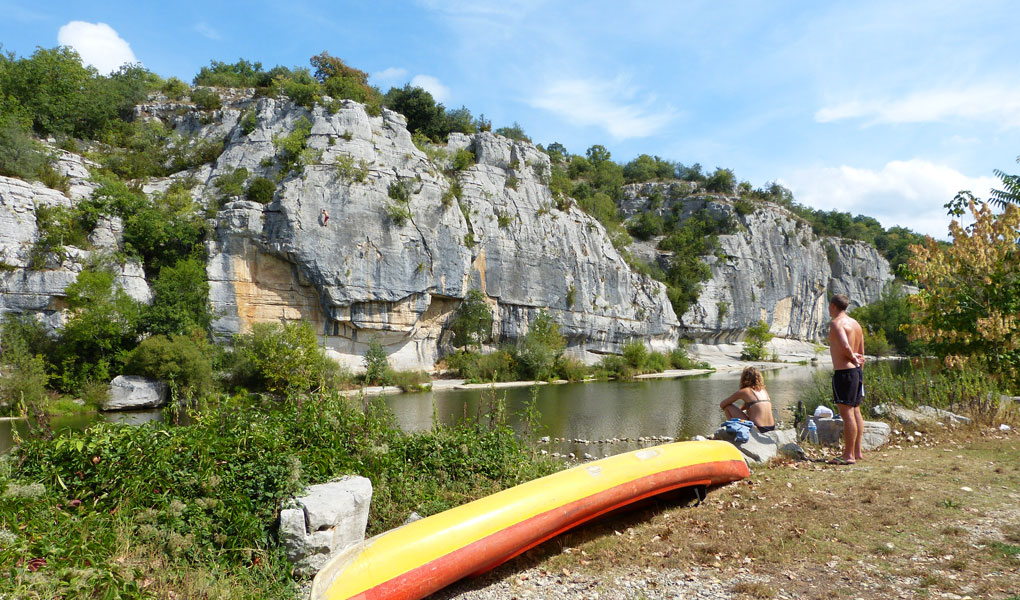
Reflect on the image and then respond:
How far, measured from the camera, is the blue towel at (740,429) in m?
6.49

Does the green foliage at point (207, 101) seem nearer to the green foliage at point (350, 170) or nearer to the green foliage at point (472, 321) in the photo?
the green foliage at point (350, 170)

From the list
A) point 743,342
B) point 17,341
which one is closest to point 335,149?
point 17,341

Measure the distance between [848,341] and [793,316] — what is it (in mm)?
62725

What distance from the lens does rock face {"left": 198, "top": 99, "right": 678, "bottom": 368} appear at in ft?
109

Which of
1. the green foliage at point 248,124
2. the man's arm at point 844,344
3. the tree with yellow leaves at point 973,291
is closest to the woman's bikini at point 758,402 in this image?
the man's arm at point 844,344

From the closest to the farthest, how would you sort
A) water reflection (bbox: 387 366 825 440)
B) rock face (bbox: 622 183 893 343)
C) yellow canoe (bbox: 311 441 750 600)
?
yellow canoe (bbox: 311 441 750 600) → water reflection (bbox: 387 366 825 440) → rock face (bbox: 622 183 893 343)

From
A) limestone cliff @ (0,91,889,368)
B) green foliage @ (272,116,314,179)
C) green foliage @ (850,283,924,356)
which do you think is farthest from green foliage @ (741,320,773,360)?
green foliage @ (272,116,314,179)

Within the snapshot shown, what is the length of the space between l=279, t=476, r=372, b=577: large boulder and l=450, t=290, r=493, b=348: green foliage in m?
35.6

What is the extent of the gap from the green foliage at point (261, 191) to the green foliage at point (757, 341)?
43.5 meters

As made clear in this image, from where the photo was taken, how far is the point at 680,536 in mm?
4348

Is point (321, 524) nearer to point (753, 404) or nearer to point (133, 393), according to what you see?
point (753, 404)

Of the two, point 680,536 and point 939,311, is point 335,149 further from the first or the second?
point 680,536

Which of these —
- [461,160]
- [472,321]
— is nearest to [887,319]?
[472,321]

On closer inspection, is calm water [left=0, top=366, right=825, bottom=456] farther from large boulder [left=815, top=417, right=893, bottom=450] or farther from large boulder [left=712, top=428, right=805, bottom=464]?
large boulder [left=815, top=417, right=893, bottom=450]
